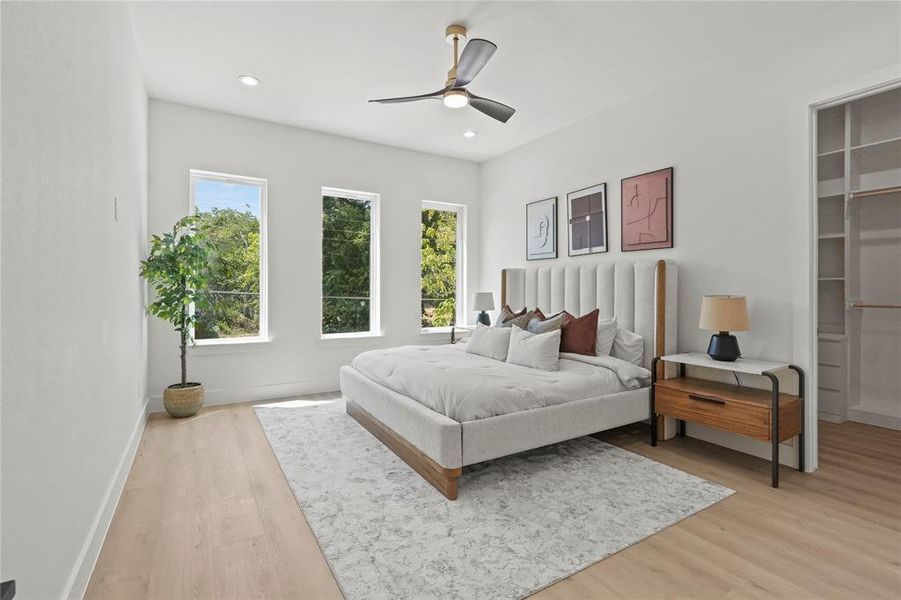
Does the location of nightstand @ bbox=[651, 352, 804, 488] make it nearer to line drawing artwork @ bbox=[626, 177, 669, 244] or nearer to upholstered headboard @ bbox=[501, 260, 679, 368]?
upholstered headboard @ bbox=[501, 260, 679, 368]

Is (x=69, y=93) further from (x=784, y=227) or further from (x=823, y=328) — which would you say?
(x=823, y=328)

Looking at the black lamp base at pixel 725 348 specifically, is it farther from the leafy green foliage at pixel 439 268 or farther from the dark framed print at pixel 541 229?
the leafy green foliage at pixel 439 268

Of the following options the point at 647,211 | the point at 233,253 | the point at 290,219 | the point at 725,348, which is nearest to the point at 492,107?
the point at 647,211

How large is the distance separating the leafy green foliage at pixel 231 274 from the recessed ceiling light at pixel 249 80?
4.53ft

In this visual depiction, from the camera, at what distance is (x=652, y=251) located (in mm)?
3967

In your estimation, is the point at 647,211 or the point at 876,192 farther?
the point at 647,211

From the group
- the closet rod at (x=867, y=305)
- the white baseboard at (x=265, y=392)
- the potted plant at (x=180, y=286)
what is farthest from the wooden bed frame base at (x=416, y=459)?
the closet rod at (x=867, y=305)

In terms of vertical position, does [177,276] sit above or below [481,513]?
above

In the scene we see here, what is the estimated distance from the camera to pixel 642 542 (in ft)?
6.88

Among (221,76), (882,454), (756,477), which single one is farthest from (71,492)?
(882,454)

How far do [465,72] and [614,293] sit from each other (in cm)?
236

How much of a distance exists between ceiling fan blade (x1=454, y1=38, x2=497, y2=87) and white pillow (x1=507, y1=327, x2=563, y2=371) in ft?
6.54

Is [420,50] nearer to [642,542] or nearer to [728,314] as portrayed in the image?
[728,314]

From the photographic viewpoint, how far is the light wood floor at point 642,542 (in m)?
1.78
